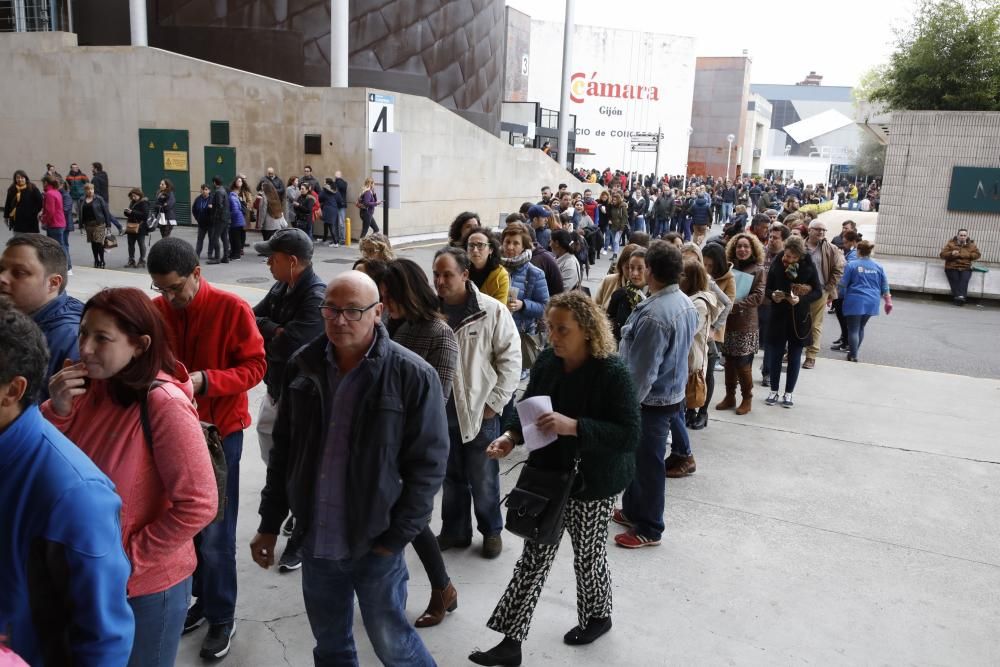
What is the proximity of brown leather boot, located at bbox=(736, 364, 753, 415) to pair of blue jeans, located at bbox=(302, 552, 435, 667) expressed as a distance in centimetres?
552

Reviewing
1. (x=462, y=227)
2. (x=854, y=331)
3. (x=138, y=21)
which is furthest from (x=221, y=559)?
(x=138, y=21)

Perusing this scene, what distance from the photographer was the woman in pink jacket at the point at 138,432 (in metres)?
2.38

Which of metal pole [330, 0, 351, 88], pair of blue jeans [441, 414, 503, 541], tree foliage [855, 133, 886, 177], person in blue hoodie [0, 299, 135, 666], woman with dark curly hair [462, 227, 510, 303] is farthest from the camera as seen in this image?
tree foliage [855, 133, 886, 177]

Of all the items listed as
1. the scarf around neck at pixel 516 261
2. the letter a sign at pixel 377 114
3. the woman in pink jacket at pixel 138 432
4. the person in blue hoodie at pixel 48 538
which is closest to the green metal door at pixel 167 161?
the letter a sign at pixel 377 114

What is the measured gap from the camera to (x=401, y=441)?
2818 millimetres

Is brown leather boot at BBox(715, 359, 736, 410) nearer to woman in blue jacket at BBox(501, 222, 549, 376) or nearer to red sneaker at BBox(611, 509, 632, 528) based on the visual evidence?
woman in blue jacket at BBox(501, 222, 549, 376)

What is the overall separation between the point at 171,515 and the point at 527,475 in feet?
5.64

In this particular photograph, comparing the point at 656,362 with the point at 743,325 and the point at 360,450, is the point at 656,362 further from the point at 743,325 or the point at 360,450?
the point at 743,325

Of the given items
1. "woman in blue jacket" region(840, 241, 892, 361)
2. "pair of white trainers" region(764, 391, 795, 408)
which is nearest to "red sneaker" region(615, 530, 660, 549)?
"pair of white trainers" region(764, 391, 795, 408)

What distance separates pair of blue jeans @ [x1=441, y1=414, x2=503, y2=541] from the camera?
461 centimetres

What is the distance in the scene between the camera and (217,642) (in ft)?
12.2

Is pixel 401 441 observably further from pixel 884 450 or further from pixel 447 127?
pixel 447 127

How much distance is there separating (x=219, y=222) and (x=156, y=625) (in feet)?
49.0

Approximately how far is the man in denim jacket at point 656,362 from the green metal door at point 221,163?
19.7 m
